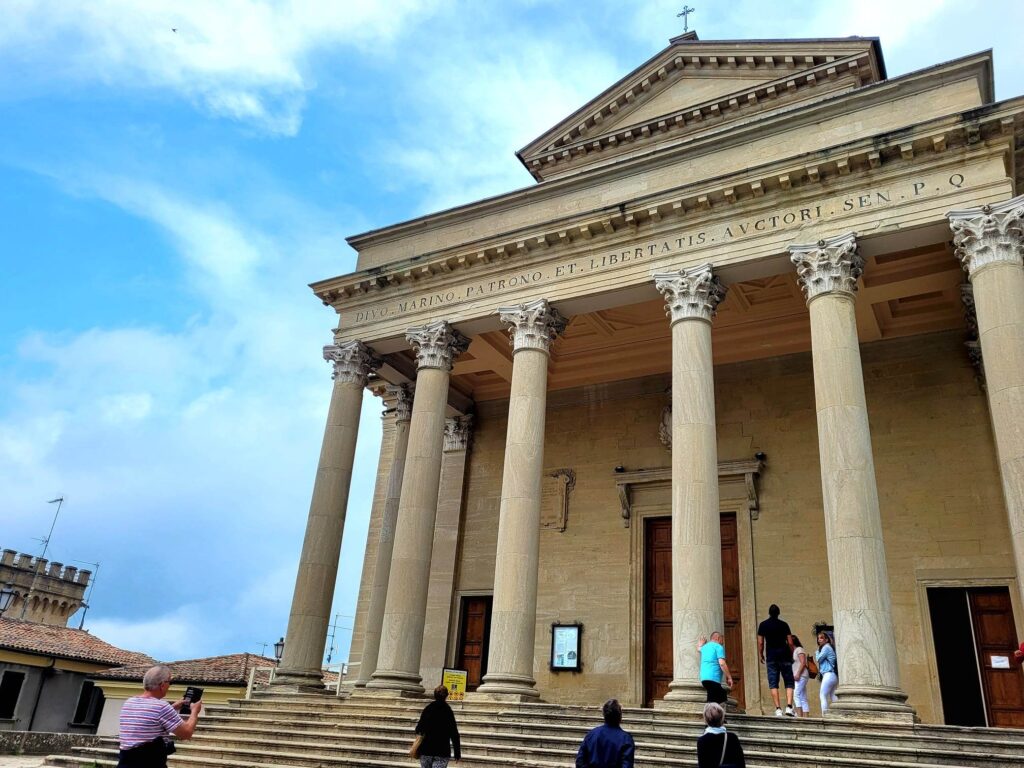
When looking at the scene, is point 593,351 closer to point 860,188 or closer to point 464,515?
point 464,515

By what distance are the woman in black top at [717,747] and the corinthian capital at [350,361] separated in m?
13.9

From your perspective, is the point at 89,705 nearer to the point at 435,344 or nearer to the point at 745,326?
the point at 435,344

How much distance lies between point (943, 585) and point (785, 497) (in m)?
3.63

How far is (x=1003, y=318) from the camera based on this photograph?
40.5 feet

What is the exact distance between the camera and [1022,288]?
12523 mm

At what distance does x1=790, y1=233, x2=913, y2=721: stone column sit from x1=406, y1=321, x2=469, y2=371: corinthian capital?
25.3 ft

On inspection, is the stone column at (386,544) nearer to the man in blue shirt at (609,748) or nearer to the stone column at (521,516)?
the stone column at (521,516)

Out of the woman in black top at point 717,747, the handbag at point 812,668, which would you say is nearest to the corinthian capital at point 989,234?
the handbag at point 812,668

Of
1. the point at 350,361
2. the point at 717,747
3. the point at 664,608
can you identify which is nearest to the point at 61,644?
the point at 350,361

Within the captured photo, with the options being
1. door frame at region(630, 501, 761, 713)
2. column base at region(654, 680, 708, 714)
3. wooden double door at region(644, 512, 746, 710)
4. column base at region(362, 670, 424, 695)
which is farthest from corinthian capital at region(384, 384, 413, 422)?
column base at region(654, 680, 708, 714)

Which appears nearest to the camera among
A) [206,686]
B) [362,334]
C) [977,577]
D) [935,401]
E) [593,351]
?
[977,577]

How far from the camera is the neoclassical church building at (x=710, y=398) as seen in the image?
13.2 meters

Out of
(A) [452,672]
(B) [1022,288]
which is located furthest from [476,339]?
(B) [1022,288]

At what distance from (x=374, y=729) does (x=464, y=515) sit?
30.8 feet
